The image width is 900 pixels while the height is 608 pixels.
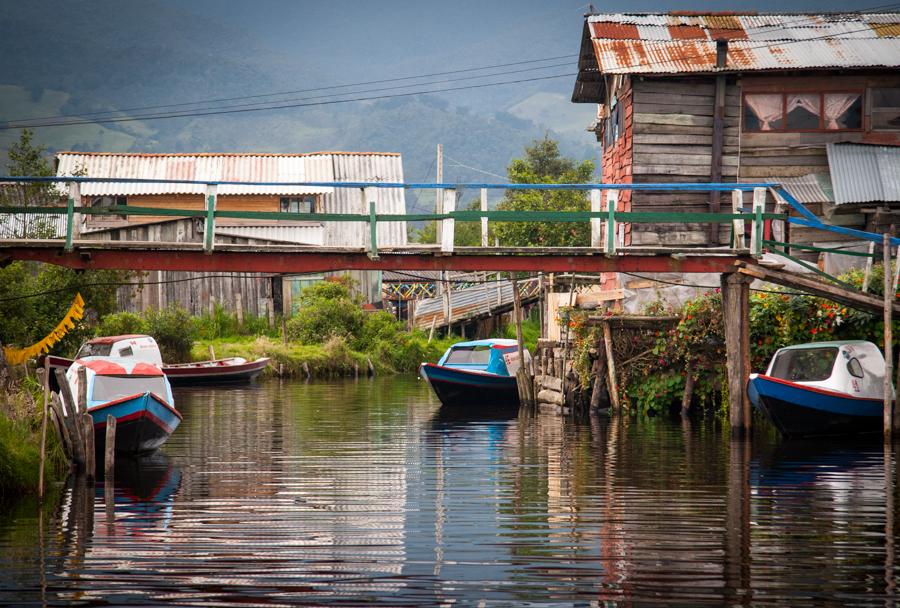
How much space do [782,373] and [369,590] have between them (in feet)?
50.1

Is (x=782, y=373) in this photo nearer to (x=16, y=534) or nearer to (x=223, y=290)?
(x=16, y=534)

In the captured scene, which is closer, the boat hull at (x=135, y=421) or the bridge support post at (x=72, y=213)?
the boat hull at (x=135, y=421)

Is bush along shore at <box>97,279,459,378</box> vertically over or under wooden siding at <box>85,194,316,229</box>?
under

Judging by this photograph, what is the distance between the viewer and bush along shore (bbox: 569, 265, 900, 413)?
24375 millimetres

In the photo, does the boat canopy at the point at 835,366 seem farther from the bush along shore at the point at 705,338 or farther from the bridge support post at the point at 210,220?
the bridge support post at the point at 210,220

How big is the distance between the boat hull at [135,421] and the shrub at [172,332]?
927 inches

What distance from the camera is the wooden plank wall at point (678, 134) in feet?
94.7

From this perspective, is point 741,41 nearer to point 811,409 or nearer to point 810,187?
point 810,187

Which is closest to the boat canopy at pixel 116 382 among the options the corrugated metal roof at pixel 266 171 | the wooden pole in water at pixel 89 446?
the wooden pole in water at pixel 89 446

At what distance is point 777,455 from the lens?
20.2 metres

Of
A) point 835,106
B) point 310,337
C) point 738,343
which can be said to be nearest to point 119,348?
point 310,337

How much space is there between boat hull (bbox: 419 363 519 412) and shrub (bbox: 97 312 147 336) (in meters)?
14.2

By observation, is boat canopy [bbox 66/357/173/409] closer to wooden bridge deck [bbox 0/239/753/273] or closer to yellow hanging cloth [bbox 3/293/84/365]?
wooden bridge deck [bbox 0/239/753/273]

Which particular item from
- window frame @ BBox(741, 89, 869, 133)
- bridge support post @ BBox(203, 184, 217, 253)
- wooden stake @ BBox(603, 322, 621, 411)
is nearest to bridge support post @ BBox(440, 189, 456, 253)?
bridge support post @ BBox(203, 184, 217, 253)
